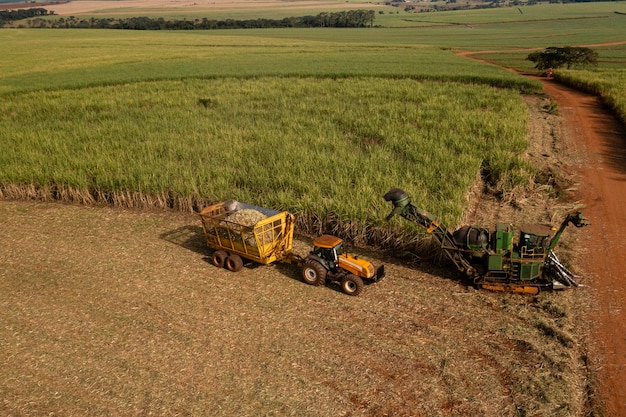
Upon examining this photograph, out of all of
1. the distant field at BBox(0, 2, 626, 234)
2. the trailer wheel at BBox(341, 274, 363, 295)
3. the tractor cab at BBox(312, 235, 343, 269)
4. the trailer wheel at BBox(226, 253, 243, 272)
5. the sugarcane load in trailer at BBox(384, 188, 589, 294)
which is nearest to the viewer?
the sugarcane load in trailer at BBox(384, 188, 589, 294)

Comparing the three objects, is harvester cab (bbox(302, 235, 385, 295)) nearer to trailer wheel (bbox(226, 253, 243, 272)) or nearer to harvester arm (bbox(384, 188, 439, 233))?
harvester arm (bbox(384, 188, 439, 233))

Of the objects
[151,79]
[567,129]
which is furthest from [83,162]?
[151,79]

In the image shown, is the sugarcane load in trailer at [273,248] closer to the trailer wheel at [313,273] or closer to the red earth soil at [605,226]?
the trailer wheel at [313,273]

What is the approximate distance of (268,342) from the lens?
22.5 ft

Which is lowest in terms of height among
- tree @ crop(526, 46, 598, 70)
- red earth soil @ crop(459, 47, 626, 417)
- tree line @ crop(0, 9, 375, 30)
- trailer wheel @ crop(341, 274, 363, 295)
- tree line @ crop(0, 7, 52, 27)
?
red earth soil @ crop(459, 47, 626, 417)

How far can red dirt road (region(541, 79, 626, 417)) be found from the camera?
20.8 ft

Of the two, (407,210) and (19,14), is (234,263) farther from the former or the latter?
(19,14)

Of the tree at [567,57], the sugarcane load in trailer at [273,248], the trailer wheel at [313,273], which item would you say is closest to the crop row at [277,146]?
the sugarcane load in trailer at [273,248]

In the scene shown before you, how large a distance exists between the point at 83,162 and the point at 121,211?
2709mm

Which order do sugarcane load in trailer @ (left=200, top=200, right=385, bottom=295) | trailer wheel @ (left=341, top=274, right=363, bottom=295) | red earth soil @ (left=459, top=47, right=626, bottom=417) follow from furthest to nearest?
sugarcane load in trailer @ (left=200, top=200, right=385, bottom=295), trailer wheel @ (left=341, top=274, right=363, bottom=295), red earth soil @ (left=459, top=47, right=626, bottom=417)

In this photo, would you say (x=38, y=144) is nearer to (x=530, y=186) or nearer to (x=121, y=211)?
(x=121, y=211)

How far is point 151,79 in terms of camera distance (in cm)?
3131

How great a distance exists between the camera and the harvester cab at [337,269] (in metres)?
7.93

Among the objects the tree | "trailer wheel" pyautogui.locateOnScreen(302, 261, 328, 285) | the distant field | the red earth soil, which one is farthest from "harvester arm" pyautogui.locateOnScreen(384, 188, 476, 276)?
the tree
